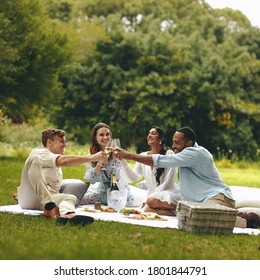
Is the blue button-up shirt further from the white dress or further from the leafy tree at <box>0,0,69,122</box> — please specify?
the leafy tree at <box>0,0,69,122</box>

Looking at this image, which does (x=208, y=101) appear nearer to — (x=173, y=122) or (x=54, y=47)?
(x=173, y=122)

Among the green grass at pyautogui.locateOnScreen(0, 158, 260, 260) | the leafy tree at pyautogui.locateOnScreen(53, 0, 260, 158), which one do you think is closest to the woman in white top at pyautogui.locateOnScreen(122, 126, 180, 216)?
the green grass at pyautogui.locateOnScreen(0, 158, 260, 260)

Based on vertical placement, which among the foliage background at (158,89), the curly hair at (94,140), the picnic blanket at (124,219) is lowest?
the picnic blanket at (124,219)

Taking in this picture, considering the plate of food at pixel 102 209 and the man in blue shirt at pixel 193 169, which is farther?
the plate of food at pixel 102 209

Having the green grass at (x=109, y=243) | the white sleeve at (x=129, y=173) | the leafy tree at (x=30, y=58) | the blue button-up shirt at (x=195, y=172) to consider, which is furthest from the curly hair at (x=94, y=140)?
the leafy tree at (x=30, y=58)

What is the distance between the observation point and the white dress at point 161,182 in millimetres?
8641

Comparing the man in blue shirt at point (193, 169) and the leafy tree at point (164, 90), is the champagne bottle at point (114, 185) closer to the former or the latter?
the man in blue shirt at point (193, 169)

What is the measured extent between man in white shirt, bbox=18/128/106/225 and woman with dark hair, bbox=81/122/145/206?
0.72 metres

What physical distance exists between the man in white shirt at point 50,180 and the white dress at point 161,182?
3.48 ft

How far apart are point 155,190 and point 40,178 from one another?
5.70ft

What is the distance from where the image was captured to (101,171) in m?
9.09

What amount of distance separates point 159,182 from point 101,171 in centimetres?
81

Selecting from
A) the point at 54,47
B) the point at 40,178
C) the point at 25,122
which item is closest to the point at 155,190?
the point at 40,178

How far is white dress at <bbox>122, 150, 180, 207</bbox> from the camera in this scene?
864cm
